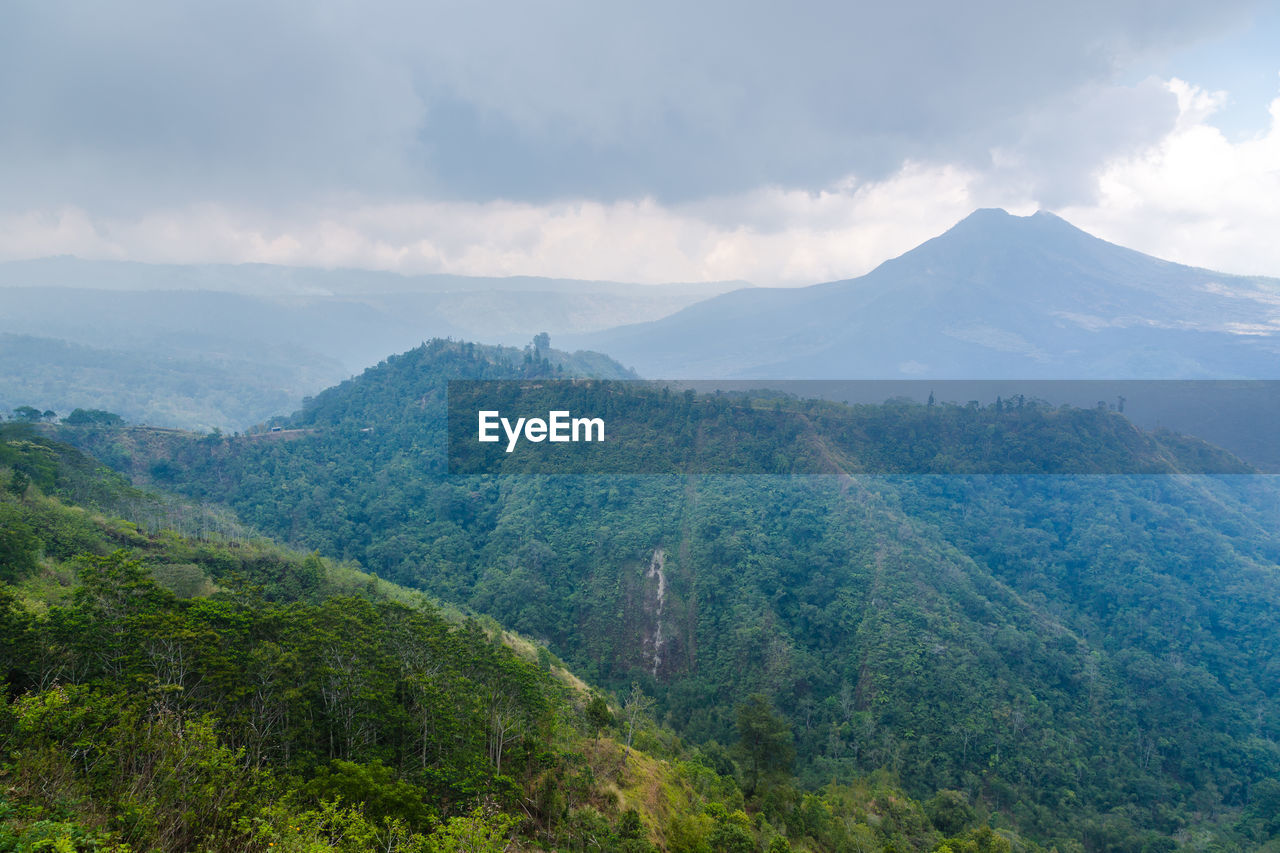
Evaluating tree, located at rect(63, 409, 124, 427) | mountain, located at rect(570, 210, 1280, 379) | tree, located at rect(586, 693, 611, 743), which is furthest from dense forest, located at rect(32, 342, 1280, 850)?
mountain, located at rect(570, 210, 1280, 379)

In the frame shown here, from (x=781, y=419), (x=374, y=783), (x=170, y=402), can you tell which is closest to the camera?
(x=374, y=783)

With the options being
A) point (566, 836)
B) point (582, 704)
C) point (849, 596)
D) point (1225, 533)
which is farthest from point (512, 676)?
point (1225, 533)

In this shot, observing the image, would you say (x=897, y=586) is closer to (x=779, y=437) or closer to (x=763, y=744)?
(x=763, y=744)

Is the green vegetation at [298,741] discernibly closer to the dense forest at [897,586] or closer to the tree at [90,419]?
the dense forest at [897,586]

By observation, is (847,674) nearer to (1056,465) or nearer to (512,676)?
(512,676)

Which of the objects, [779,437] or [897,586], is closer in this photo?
[897,586]
